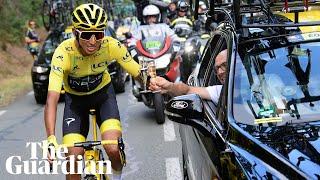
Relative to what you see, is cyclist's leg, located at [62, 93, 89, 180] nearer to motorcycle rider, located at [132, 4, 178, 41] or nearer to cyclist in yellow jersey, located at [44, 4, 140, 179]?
cyclist in yellow jersey, located at [44, 4, 140, 179]

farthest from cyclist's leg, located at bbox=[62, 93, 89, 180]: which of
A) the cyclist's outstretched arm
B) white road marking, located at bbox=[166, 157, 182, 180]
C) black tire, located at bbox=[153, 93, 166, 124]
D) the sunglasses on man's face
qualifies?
black tire, located at bbox=[153, 93, 166, 124]

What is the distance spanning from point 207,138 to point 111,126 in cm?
160

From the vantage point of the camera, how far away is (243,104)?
3.74m

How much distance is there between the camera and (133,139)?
9.05m

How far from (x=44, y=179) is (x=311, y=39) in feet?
13.7

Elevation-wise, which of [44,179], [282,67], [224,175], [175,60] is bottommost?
[44,179]

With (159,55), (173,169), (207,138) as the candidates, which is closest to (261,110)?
(207,138)

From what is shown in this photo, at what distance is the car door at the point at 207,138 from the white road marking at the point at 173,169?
150cm

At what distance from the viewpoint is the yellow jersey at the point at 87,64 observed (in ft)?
17.0

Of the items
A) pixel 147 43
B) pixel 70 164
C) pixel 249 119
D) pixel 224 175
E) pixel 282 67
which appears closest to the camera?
pixel 224 175

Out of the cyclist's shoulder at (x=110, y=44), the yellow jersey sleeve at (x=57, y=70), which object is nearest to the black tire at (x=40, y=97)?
the cyclist's shoulder at (x=110, y=44)

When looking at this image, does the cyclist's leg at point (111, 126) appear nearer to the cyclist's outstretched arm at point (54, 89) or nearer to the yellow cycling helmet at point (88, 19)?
the cyclist's outstretched arm at point (54, 89)

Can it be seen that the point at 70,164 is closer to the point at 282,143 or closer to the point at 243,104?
the point at 243,104

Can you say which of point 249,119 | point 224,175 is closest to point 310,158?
point 224,175
